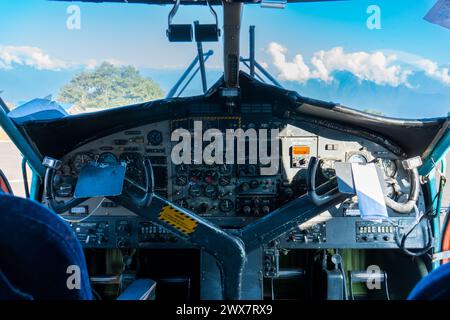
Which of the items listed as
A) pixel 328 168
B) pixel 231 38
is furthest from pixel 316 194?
pixel 231 38

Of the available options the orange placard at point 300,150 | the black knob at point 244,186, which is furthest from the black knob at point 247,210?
the orange placard at point 300,150

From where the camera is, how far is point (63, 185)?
264 centimetres

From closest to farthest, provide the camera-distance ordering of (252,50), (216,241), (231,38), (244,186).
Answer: (231,38)
(216,241)
(252,50)
(244,186)

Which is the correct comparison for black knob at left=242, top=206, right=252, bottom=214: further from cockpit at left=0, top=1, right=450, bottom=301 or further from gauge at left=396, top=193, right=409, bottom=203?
gauge at left=396, top=193, right=409, bottom=203

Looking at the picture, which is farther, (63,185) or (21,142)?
(63,185)

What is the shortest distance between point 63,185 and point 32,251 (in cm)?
186

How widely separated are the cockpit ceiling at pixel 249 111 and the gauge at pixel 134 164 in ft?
0.58

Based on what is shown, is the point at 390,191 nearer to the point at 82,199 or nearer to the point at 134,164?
the point at 134,164

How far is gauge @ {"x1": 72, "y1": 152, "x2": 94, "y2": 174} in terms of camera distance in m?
2.59

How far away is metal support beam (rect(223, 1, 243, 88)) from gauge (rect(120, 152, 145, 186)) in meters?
0.78

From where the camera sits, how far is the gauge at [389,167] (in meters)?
2.57

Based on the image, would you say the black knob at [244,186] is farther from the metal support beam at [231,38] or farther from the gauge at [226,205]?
the metal support beam at [231,38]

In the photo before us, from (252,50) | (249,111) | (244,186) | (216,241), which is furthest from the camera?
(244,186)
